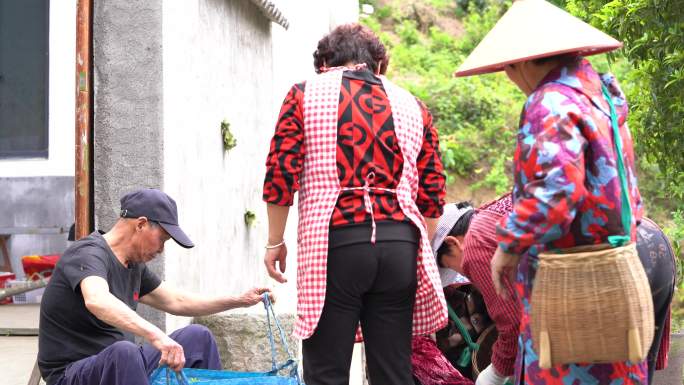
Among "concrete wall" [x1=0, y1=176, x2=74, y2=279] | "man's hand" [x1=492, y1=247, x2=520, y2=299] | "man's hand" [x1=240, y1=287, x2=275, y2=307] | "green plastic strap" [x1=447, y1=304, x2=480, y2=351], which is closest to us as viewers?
"man's hand" [x1=492, y1=247, x2=520, y2=299]

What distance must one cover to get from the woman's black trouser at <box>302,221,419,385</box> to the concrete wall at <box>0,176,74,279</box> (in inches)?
269

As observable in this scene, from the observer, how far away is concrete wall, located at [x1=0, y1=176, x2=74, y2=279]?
988 cm

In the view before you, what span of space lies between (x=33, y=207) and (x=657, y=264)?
26.4 ft

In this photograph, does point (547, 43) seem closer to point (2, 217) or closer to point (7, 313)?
point (7, 313)

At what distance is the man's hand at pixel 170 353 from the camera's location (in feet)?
11.6

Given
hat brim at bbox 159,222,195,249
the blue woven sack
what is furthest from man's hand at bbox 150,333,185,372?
hat brim at bbox 159,222,195,249

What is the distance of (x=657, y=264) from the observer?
310cm

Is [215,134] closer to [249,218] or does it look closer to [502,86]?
[249,218]

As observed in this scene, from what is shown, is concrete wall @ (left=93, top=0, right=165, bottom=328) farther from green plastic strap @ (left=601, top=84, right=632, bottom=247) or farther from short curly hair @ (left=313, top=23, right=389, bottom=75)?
green plastic strap @ (left=601, top=84, right=632, bottom=247)

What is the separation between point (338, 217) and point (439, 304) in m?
0.57

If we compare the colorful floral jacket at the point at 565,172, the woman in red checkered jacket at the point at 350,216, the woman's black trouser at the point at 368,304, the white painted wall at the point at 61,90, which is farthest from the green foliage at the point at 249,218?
the colorful floral jacket at the point at 565,172

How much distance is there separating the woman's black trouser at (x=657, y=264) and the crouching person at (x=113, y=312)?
1.65 meters

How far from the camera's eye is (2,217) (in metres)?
10.2

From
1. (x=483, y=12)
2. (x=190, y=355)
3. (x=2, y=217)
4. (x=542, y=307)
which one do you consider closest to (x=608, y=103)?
(x=542, y=307)
